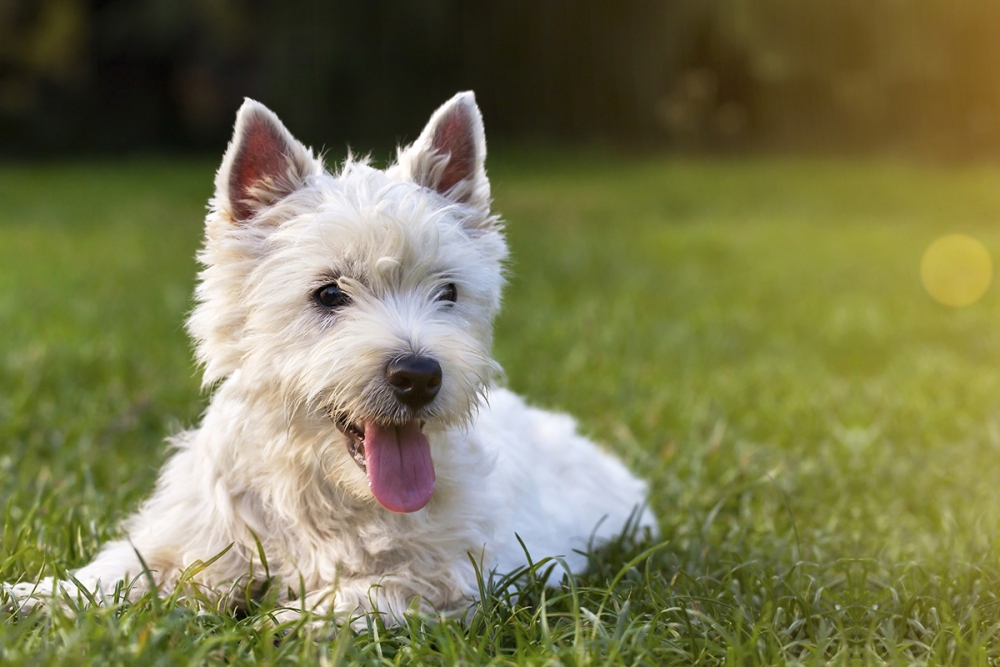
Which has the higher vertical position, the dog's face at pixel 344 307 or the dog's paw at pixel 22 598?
the dog's face at pixel 344 307

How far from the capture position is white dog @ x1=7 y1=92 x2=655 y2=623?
10.3ft

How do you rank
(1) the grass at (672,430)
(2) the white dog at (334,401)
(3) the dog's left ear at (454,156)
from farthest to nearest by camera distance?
(3) the dog's left ear at (454,156) → (2) the white dog at (334,401) → (1) the grass at (672,430)

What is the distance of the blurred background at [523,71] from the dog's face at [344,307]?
1961 cm

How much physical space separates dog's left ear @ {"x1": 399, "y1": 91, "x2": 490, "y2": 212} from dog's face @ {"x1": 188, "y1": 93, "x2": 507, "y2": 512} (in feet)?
0.74

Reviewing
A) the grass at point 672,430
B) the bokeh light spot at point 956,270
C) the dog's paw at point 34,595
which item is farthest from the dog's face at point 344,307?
the bokeh light spot at point 956,270

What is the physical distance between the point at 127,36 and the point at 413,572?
78.7 feet

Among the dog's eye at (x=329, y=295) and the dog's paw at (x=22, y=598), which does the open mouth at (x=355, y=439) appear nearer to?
the dog's eye at (x=329, y=295)

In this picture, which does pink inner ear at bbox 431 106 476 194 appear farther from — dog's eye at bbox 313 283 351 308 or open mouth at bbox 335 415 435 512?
open mouth at bbox 335 415 435 512

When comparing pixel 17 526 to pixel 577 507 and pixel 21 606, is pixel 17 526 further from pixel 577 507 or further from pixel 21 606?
pixel 577 507

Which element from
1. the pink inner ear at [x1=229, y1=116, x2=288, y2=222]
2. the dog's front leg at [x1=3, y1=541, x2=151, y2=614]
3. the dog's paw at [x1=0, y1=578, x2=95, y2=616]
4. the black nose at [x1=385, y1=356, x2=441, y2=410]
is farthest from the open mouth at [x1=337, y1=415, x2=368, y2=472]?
the dog's paw at [x1=0, y1=578, x2=95, y2=616]

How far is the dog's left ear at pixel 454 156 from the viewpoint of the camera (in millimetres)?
3615

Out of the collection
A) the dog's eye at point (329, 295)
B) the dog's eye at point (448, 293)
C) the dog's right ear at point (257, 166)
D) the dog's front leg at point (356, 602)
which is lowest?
the dog's front leg at point (356, 602)

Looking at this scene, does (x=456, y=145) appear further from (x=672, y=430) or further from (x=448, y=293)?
(x=672, y=430)

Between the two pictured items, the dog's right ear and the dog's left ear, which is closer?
the dog's right ear
